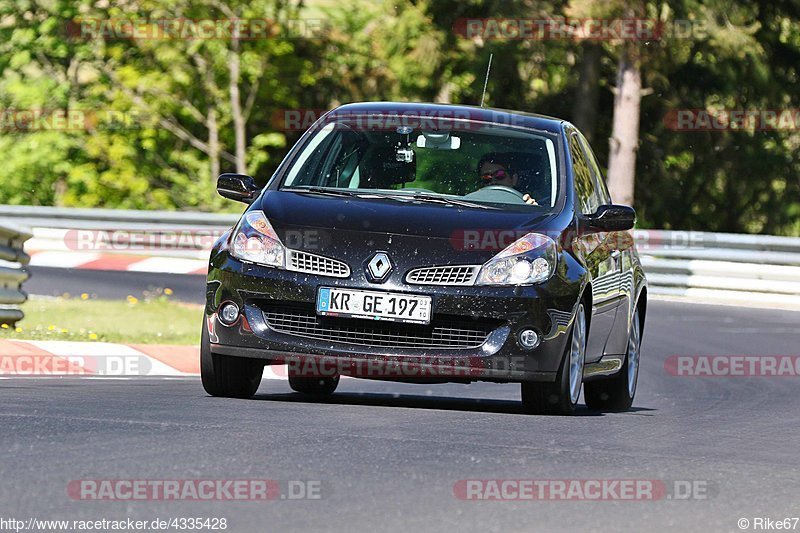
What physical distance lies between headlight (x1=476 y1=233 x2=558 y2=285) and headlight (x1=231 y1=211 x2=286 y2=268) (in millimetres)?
1024

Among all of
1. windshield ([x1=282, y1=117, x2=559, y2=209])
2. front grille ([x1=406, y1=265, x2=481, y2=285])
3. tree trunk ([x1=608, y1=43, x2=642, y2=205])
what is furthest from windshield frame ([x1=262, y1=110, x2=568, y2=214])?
tree trunk ([x1=608, y1=43, x2=642, y2=205])

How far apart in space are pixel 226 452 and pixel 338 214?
2430mm

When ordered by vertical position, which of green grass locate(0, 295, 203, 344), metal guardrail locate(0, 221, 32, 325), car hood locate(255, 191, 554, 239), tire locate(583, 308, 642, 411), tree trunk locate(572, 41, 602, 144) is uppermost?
car hood locate(255, 191, 554, 239)

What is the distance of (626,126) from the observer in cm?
2892

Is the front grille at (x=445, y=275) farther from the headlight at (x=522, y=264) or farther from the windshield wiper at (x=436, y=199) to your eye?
the windshield wiper at (x=436, y=199)

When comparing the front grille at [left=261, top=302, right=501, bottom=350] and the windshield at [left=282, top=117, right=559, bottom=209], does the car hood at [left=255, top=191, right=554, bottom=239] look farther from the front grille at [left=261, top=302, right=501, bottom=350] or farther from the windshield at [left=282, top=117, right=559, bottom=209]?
the front grille at [left=261, top=302, right=501, bottom=350]

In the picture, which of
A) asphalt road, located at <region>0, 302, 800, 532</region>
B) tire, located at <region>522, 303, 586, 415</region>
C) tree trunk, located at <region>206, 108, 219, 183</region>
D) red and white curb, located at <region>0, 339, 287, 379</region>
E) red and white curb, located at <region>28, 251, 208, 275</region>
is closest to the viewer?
asphalt road, located at <region>0, 302, 800, 532</region>

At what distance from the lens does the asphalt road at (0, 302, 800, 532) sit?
5297 mm

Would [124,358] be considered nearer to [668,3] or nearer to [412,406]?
[412,406]

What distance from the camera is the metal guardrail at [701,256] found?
21.8m

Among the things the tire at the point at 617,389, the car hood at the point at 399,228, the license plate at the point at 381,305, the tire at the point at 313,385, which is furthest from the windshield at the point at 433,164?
the tire at the point at 617,389

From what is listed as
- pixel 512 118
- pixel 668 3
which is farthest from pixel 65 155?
pixel 512 118

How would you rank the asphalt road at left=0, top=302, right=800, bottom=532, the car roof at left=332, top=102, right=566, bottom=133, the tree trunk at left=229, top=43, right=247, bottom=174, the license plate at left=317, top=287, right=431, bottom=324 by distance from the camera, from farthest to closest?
1. the tree trunk at left=229, top=43, right=247, bottom=174
2. the car roof at left=332, top=102, right=566, bottom=133
3. the license plate at left=317, top=287, right=431, bottom=324
4. the asphalt road at left=0, top=302, right=800, bottom=532

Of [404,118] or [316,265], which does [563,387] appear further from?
[404,118]
